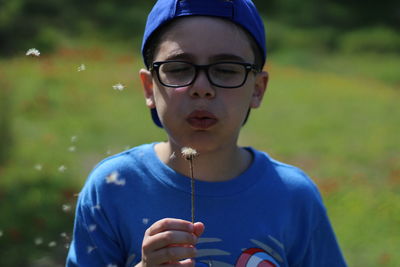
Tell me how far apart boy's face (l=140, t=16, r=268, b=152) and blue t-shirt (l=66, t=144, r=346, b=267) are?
0.56 feet

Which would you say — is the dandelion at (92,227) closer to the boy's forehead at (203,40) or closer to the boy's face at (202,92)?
the boy's face at (202,92)

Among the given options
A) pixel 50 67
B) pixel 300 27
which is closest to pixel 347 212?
pixel 50 67

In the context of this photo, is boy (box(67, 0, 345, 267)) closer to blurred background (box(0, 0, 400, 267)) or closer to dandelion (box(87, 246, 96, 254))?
dandelion (box(87, 246, 96, 254))

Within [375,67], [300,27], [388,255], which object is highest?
[300,27]

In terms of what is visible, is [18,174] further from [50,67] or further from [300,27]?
[300,27]

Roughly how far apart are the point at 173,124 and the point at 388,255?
379 centimetres

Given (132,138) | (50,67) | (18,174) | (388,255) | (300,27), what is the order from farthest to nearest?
(300,27), (50,67), (132,138), (18,174), (388,255)

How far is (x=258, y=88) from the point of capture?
236 cm

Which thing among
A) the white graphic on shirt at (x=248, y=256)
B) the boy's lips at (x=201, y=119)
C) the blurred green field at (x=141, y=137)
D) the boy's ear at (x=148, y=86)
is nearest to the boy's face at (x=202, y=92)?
the boy's lips at (x=201, y=119)

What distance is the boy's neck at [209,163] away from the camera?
87.0 inches

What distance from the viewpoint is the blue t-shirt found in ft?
6.86

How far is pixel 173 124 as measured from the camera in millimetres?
2064

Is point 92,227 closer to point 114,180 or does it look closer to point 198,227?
point 114,180

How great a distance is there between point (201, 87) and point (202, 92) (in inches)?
0.7
